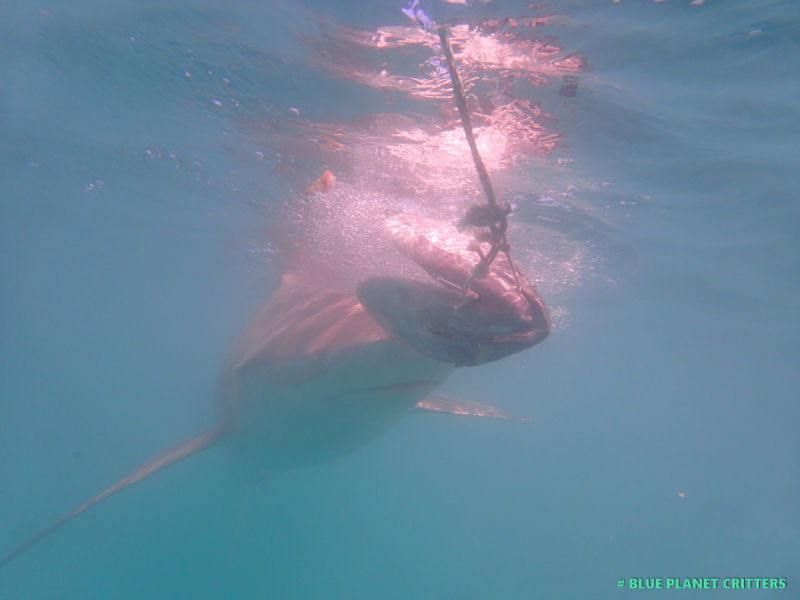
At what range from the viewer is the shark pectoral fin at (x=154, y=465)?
5.44 m

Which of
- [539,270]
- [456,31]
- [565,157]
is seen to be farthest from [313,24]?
[539,270]

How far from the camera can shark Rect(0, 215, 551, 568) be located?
1.60 m

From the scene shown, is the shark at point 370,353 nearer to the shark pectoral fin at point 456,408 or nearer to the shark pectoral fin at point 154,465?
the shark pectoral fin at point 154,465

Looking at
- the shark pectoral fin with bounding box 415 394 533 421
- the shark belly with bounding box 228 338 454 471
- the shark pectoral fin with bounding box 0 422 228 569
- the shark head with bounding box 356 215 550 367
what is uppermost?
the shark head with bounding box 356 215 550 367

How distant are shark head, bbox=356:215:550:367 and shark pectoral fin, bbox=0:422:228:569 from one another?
18.0ft

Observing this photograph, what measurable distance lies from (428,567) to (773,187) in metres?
33.4

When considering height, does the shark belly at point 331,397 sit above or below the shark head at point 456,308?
below

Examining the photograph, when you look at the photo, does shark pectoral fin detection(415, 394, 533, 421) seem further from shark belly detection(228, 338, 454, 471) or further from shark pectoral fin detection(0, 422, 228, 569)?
shark pectoral fin detection(0, 422, 228, 569)

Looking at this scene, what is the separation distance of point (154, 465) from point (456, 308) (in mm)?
6250

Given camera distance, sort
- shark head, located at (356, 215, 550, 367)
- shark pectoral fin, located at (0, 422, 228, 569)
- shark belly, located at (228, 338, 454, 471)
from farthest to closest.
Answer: shark pectoral fin, located at (0, 422, 228, 569)
shark belly, located at (228, 338, 454, 471)
shark head, located at (356, 215, 550, 367)

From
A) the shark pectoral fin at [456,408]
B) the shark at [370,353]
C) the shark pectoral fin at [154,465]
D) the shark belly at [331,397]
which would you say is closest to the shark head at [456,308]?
the shark at [370,353]

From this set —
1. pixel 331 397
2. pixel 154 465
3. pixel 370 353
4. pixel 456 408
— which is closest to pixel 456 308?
pixel 370 353

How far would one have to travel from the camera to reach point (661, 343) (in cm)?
3170

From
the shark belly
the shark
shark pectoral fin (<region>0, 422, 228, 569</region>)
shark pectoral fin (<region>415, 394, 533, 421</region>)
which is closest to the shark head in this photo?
the shark
